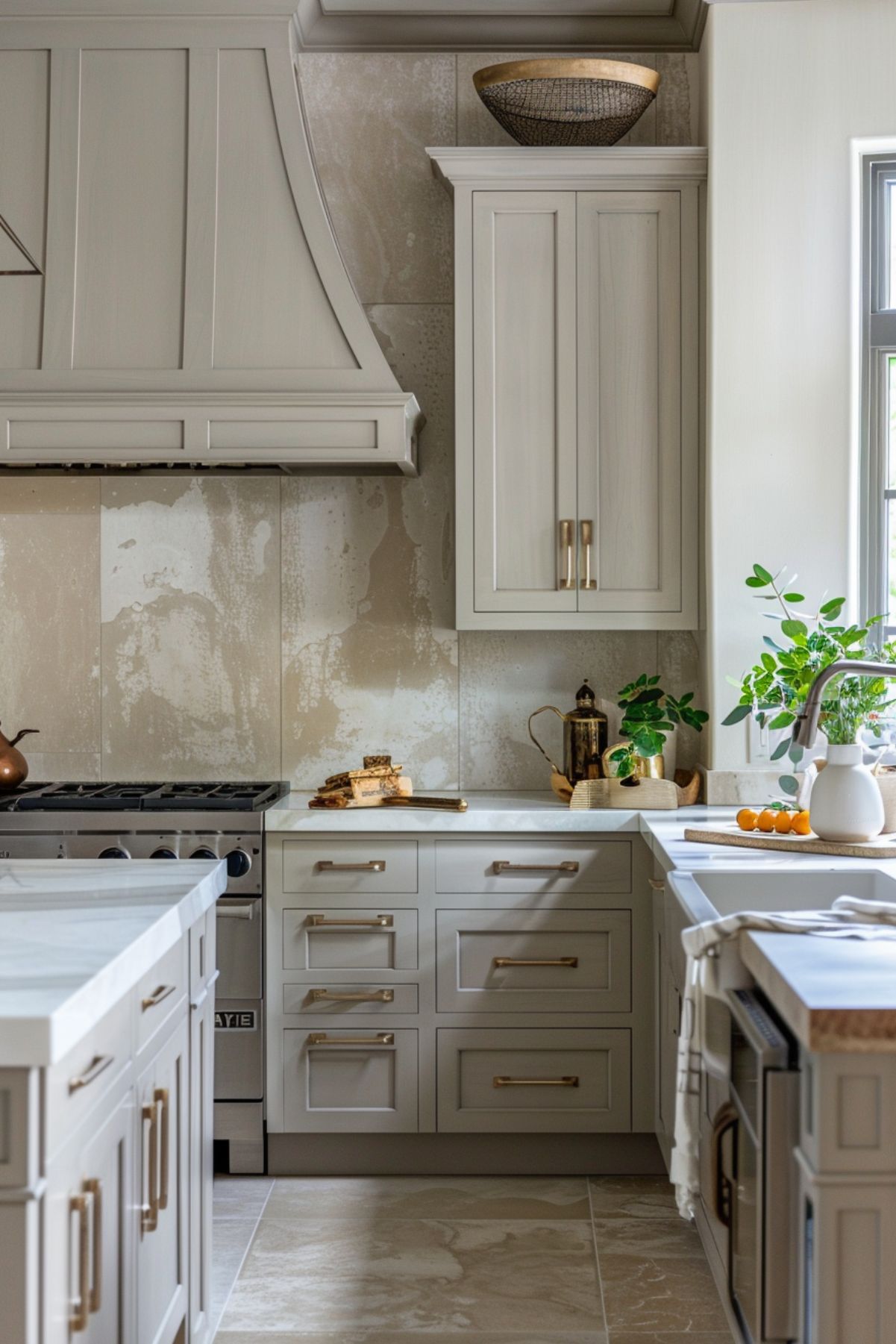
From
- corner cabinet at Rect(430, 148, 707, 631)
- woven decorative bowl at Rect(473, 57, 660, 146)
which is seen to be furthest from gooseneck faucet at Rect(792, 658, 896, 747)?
woven decorative bowl at Rect(473, 57, 660, 146)

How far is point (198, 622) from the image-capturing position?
3.71m

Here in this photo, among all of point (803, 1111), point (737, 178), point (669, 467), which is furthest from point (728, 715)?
point (803, 1111)

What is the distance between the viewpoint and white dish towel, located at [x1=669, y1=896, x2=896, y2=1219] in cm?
175

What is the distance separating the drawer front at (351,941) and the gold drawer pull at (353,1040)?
→ 163mm

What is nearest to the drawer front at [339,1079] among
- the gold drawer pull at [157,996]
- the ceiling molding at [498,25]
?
the gold drawer pull at [157,996]

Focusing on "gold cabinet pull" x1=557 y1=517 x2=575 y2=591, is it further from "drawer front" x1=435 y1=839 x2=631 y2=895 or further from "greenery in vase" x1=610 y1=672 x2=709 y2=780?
"drawer front" x1=435 y1=839 x2=631 y2=895

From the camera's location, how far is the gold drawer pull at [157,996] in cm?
180

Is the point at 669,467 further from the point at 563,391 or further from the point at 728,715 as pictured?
the point at 728,715

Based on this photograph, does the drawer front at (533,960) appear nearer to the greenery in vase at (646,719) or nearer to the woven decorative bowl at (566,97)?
the greenery in vase at (646,719)

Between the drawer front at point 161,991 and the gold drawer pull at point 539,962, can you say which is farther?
the gold drawer pull at point 539,962

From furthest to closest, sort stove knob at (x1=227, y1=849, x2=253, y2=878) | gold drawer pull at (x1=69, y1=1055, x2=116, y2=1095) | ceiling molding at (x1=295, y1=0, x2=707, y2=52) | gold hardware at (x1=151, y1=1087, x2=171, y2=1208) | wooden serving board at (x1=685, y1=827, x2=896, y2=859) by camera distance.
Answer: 1. ceiling molding at (x1=295, y1=0, x2=707, y2=52)
2. stove knob at (x1=227, y1=849, x2=253, y2=878)
3. wooden serving board at (x1=685, y1=827, x2=896, y2=859)
4. gold hardware at (x1=151, y1=1087, x2=171, y2=1208)
5. gold drawer pull at (x1=69, y1=1055, x2=116, y2=1095)

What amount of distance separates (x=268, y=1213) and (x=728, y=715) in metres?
1.65

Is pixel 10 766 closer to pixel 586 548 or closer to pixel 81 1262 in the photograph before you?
pixel 586 548

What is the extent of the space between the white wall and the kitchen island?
5.99 ft
